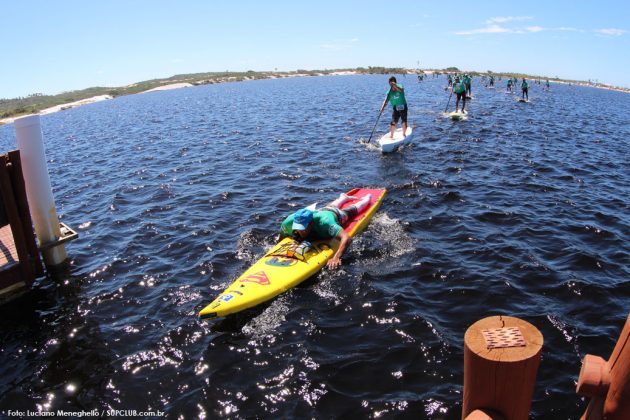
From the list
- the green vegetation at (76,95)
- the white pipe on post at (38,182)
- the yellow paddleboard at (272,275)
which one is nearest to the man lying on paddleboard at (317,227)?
the yellow paddleboard at (272,275)

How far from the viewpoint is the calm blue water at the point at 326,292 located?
6.10 meters

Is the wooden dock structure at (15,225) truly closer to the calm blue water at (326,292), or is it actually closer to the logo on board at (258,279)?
the calm blue water at (326,292)

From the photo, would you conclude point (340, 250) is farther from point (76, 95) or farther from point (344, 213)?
point (76, 95)

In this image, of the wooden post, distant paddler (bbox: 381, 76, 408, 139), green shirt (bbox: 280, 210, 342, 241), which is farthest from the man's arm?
distant paddler (bbox: 381, 76, 408, 139)

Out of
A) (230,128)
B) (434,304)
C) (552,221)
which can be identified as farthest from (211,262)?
(230,128)

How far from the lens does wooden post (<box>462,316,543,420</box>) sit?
8.74 feet

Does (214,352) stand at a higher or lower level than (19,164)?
lower

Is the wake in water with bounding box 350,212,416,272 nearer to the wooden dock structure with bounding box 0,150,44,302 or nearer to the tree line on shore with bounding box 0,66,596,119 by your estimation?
the wooden dock structure with bounding box 0,150,44,302

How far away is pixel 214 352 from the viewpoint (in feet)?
22.5

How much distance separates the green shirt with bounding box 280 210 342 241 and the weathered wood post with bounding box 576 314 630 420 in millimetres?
6699

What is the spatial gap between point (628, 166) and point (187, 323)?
1880 cm

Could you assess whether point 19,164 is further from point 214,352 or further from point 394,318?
point 394,318

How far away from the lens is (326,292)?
8438mm

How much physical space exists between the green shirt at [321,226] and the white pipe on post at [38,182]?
17.3 ft
